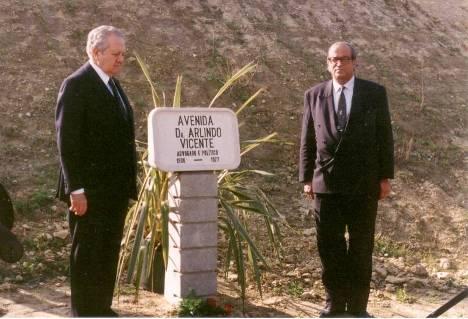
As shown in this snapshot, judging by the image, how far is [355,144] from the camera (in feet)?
12.4

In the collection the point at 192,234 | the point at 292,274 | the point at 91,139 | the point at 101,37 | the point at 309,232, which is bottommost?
the point at 292,274

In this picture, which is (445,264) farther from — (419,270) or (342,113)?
(342,113)

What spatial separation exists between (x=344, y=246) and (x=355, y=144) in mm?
→ 635

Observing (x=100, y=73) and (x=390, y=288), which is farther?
(x=390, y=288)

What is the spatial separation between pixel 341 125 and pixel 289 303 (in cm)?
134

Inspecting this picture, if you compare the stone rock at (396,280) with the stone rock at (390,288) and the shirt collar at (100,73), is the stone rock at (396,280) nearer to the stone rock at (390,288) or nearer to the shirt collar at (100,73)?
the stone rock at (390,288)

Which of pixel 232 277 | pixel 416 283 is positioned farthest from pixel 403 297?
pixel 232 277

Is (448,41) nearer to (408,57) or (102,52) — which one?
(408,57)

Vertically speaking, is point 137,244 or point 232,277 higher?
point 137,244

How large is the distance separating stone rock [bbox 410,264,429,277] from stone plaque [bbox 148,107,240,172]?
2095 mm

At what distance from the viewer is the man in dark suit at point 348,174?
12.4 ft

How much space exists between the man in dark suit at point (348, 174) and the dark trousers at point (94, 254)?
1.27 m

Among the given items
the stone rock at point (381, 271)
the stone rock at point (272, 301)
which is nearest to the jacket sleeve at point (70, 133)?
the stone rock at point (272, 301)

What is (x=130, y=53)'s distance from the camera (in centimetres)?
850
